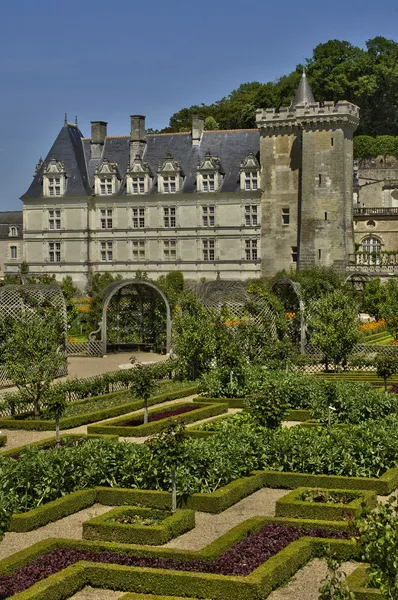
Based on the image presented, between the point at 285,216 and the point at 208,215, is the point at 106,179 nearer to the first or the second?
the point at 208,215

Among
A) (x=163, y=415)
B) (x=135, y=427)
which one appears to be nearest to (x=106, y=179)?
(x=163, y=415)

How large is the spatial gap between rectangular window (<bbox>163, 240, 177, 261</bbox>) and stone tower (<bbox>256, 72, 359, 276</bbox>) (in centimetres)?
534

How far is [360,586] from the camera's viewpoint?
1320 cm

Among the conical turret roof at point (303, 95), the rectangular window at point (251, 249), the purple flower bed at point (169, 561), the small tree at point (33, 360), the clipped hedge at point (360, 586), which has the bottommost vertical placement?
the purple flower bed at point (169, 561)

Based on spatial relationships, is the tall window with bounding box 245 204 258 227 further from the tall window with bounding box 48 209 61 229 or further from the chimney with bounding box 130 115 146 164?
the tall window with bounding box 48 209 61 229

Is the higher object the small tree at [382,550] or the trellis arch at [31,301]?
the trellis arch at [31,301]

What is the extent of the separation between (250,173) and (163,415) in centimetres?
3785

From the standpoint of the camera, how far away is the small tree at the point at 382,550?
10328mm

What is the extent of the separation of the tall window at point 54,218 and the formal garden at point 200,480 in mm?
33796

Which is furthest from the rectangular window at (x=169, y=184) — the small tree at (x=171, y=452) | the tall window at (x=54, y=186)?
the small tree at (x=171, y=452)

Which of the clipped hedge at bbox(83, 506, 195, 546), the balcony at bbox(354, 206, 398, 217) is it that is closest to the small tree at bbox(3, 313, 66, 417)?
the clipped hedge at bbox(83, 506, 195, 546)

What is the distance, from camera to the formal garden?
45.2ft

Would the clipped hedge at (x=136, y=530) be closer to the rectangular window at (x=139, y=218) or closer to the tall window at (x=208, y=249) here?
the tall window at (x=208, y=249)

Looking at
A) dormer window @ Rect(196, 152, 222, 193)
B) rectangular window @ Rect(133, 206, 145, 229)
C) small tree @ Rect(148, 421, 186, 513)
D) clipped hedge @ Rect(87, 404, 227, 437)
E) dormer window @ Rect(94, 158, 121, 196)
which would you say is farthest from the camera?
dormer window @ Rect(94, 158, 121, 196)
